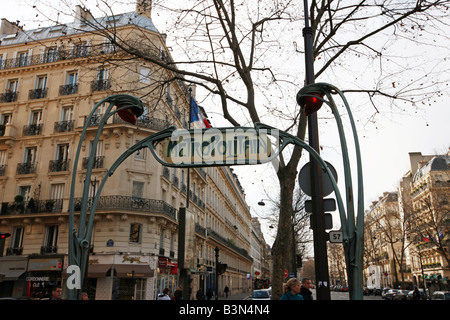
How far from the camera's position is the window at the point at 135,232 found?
24384 mm

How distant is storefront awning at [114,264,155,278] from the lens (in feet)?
74.1

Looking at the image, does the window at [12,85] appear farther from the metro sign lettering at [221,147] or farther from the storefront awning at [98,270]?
the metro sign lettering at [221,147]

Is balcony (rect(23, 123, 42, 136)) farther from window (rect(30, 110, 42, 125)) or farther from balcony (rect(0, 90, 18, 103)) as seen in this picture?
balcony (rect(0, 90, 18, 103))

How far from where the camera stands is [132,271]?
22.6 m

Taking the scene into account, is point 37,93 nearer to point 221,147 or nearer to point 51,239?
point 51,239

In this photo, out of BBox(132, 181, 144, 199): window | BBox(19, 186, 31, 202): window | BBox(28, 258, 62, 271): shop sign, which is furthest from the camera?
BBox(19, 186, 31, 202): window

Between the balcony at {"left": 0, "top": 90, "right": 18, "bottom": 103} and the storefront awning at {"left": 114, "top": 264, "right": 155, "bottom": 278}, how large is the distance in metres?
16.1

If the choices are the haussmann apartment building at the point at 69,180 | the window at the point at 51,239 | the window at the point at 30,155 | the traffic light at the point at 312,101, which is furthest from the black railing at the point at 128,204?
the traffic light at the point at 312,101

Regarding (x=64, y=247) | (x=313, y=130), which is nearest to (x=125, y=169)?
(x=64, y=247)

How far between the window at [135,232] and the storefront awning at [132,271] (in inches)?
69.2

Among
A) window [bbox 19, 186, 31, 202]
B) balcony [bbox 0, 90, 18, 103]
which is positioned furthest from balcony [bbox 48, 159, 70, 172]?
balcony [bbox 0, 90, 18, 103]
